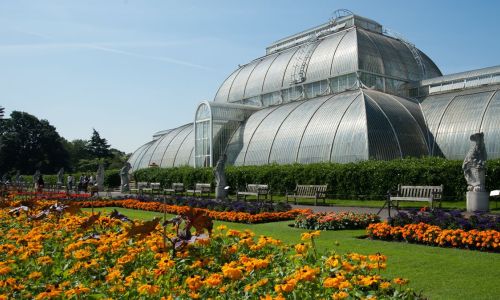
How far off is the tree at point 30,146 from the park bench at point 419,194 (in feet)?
243

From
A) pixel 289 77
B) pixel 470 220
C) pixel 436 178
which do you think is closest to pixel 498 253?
pixel 470 220

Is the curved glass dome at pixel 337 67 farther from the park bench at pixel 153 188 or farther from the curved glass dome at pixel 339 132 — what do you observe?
the park bench at pixel 153 188

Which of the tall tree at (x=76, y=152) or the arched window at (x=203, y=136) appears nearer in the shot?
the arched window at (x=203, y=136)

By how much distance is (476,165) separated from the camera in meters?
18.1

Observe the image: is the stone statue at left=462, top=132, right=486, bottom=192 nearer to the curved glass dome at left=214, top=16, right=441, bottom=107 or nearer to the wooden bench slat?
the wooden bench slat

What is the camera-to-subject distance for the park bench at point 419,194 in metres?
19.3

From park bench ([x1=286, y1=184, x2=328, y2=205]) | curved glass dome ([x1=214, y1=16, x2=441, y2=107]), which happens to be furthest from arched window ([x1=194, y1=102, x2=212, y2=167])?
park bench ([x1=286, y1=184, x2=328, y2=205])

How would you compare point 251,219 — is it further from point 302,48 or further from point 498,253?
point 302,48

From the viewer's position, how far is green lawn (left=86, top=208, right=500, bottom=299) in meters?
6.72

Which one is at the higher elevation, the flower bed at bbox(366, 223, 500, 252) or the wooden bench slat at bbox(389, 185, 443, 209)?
the wooden bench slat at bbox(389, 185, 443, 209)

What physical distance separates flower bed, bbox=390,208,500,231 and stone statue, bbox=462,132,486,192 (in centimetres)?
633

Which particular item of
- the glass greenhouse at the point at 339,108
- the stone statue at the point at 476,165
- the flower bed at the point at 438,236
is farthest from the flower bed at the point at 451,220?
the glass greenhouse at the point at 339,108

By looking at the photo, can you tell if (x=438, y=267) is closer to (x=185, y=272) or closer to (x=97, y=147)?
(x=185, y=272)

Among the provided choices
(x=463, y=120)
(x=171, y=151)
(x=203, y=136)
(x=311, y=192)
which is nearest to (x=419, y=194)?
(x=311, y=192)
